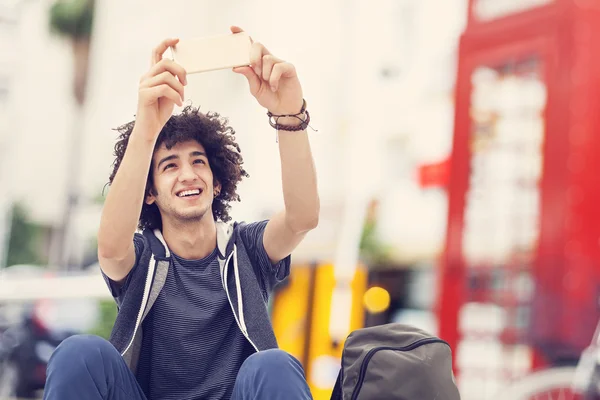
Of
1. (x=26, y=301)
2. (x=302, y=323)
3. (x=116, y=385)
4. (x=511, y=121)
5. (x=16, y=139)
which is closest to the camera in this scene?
(x=116, y=385)

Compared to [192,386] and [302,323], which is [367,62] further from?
[192,386]

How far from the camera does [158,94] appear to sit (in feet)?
3.50

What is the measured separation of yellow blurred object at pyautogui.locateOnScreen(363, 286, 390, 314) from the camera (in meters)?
2.96

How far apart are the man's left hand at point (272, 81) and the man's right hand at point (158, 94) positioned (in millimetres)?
97

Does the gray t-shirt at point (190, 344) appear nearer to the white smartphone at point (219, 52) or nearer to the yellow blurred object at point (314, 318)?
the white smartphone at point (219, 52)

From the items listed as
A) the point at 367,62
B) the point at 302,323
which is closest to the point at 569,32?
the point at 367,62

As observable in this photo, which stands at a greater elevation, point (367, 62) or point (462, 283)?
point (367, 62)

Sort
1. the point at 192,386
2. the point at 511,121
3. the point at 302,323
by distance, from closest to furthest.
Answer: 1. the point at 192,386
2. the point at 511,121
3. the point at 302,323

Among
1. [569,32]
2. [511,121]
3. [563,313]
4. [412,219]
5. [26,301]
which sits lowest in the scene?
[26,301]

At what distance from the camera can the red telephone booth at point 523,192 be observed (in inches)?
86.4

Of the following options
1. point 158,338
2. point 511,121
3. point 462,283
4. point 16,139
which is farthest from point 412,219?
point 16,139

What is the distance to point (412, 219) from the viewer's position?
2.85 meters

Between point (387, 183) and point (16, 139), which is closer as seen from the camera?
point (387, 183)

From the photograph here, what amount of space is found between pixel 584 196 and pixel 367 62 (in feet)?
4.31
